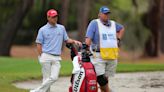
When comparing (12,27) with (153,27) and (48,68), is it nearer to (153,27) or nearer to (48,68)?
(153,27)

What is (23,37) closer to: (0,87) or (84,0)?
(84,0)

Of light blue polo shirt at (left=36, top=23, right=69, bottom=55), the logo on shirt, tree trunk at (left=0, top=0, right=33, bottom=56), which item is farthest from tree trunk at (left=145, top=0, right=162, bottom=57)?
the logo on shirt

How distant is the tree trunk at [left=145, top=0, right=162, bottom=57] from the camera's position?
131 ft

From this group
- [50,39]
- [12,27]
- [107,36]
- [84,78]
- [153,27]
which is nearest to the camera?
[84,78]

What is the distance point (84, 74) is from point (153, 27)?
102 feet

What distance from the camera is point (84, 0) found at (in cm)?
3644

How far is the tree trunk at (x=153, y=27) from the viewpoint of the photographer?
39812 mm

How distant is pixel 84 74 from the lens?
10555 mm

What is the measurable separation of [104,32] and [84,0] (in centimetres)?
2559

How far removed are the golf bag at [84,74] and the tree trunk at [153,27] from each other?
27524 millimetres

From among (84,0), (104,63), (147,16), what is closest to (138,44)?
(147,16)

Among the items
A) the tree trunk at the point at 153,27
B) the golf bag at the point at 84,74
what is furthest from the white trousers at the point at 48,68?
the tree trunk at the point at 153,27

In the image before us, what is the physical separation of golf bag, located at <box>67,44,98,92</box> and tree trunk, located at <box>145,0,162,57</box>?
27.5 metres

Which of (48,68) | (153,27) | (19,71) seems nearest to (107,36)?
(48,68)
